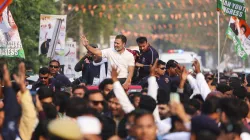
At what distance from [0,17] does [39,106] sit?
6992 mm

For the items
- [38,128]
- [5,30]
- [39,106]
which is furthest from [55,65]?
[38,128]

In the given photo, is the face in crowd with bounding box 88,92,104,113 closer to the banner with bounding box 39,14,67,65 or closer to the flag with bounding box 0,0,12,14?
the flag with bounding box 0,0,12,14

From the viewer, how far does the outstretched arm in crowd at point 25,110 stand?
412 inches

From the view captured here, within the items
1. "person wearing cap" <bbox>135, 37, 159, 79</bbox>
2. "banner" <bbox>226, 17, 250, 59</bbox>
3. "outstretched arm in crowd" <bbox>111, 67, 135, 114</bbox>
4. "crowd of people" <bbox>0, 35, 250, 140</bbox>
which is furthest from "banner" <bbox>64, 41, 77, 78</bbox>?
"outstretched arm in crowd" <bbox>111, 67, 135, 114</bbox>

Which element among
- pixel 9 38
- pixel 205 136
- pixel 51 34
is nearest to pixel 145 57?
pixel 9 38

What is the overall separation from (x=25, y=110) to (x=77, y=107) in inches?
45.4

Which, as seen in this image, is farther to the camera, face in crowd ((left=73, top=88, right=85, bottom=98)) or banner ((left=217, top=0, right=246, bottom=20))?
banner ((left=217, top=0, right=246, bottom=20))

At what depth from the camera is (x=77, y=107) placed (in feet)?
31.6

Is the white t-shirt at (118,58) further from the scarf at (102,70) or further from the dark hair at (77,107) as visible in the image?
the dark hair at (77,107)

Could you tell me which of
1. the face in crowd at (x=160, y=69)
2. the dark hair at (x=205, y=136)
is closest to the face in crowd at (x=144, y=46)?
the face in crowd at (x=160, y=69)

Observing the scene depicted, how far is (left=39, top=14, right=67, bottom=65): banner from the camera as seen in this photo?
24625 mm

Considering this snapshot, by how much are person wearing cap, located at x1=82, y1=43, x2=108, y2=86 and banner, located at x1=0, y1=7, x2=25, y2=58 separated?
151 centimetres

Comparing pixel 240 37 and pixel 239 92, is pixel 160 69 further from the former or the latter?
pixel 240 37

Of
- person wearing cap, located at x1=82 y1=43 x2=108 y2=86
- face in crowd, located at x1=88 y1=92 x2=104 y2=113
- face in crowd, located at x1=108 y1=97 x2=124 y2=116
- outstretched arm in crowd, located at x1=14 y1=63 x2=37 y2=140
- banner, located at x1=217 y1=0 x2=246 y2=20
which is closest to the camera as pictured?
outstretched arm in crowd, located at x1=14 y1=63 x2=37 y2=140
